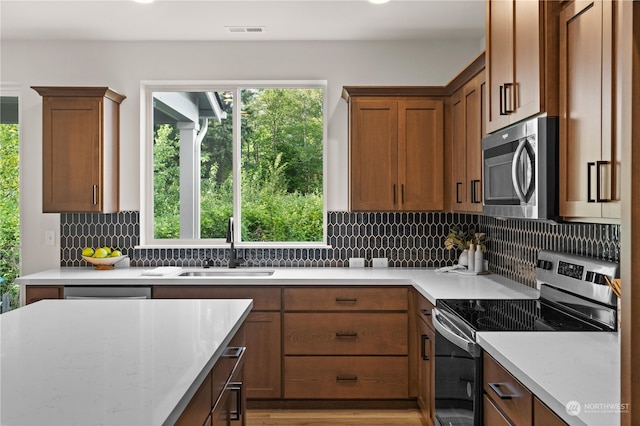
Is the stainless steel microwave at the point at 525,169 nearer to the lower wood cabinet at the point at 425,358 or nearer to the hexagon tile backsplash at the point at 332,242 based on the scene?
the lower wood cabinet at the point at 425,358

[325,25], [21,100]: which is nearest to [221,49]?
[325,25]

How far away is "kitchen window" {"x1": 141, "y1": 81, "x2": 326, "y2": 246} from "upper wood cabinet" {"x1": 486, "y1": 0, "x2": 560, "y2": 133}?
1.82 m

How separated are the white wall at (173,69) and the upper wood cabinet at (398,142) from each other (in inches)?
14.1

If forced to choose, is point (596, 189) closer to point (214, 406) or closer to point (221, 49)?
point (214, 406)

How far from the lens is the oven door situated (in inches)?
77.3

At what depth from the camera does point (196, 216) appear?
4180mm

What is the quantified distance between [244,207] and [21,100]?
1851 millimetres

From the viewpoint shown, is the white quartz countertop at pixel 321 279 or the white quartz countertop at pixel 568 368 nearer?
the white quartz countertop at pixel 568 368

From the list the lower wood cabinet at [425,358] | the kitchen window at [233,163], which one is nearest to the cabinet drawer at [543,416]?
the lower wood cabinet at [425,358]

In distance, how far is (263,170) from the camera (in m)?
4.15

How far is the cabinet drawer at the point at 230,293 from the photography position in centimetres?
345

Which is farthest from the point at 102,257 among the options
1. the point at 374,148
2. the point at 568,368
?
the point at 568,368

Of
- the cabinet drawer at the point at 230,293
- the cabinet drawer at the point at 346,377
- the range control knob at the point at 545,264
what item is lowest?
the cabinet drawer at the point at 346,377

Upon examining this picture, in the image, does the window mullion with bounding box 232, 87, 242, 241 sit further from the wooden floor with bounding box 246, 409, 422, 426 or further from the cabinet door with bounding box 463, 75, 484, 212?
the cabinet door with bounding box 463, 75, 484, 212
